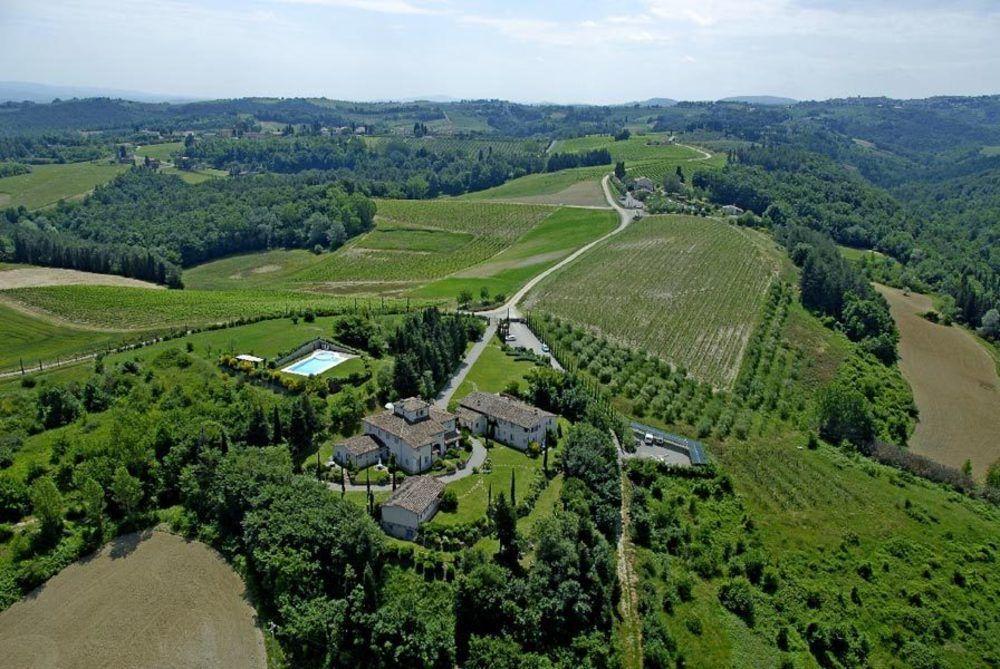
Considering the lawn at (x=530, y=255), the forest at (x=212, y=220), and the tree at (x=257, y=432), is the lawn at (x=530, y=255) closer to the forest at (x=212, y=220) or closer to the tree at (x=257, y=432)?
the forest at (x=212, y=220)

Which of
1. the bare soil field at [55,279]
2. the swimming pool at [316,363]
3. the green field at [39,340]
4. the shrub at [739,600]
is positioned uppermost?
the swimming pool at [316,363]

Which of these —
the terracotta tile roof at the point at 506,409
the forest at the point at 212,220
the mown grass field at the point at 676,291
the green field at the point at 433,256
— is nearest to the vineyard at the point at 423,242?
the green field at the point at 433,256

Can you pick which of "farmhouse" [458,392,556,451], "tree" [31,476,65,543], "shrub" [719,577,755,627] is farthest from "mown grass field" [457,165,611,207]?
"tree" [31,476,65,543]

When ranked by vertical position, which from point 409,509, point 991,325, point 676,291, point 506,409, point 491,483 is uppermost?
point 506,409

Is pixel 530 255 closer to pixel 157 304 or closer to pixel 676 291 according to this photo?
pixel 676 291

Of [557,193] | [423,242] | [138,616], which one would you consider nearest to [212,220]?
[423,242]

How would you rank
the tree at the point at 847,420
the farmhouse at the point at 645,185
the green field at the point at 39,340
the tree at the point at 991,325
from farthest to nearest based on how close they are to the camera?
the farmhouse at the point at 645,185 → the tree at the point at 991,325 → the green field at the point at 39,340 → the tree at the point at 847,420

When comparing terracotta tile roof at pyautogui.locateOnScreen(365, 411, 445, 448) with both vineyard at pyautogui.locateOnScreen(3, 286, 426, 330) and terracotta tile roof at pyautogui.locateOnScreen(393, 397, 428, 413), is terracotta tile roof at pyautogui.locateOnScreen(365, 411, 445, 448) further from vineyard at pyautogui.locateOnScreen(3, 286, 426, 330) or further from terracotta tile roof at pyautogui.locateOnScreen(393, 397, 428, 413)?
vineyard at pyautogui.locateOnScreen(3, 286, 426, 330)

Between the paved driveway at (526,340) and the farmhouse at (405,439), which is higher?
the farmhouse at (405,439)
